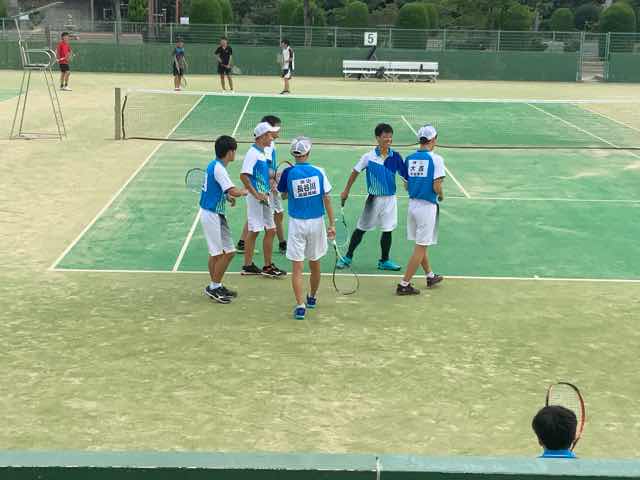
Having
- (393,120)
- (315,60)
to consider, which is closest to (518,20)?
(315,60)

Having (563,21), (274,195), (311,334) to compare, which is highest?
(563,21)

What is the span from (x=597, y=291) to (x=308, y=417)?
211 inches

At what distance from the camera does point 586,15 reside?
7088 centimetres

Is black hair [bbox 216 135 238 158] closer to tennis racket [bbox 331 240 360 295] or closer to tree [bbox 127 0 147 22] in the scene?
tennis racket [bbox 331 240 360 295]

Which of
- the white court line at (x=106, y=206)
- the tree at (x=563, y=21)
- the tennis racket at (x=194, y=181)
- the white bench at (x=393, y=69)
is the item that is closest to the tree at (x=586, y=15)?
the tree at (x=563, y=21)

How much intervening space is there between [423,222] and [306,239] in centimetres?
174

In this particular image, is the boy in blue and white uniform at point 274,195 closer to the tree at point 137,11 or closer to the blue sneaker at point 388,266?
the blue sneaker at point 388,266

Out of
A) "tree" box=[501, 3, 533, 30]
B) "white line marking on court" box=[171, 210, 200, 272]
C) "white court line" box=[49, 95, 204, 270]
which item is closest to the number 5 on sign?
"tree" box=[501, 3, 533, 30]

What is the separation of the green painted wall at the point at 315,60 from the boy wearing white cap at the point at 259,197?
33756mm

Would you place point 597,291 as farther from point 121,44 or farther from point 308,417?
point 121,44

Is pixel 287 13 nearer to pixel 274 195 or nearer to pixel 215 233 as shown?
pixel 274 195

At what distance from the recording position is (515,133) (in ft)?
81.3

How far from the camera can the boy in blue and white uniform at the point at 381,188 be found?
11500 mm

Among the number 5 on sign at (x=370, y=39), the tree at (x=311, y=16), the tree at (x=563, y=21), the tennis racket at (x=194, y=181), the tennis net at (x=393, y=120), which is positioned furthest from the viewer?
the tree at (x=563, y=21)
